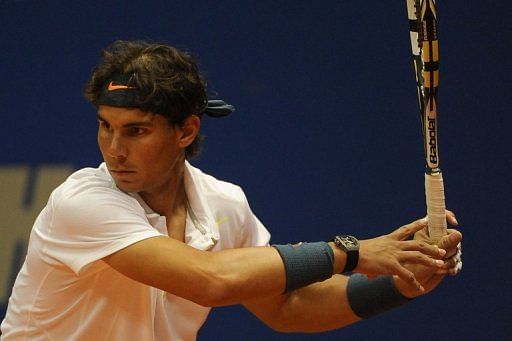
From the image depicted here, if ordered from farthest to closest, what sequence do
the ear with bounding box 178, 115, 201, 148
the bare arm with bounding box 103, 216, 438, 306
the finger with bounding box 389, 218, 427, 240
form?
the ear with bounding box 178, 115, 201, 148 → the finger with bounding box 389, 218, 427, 240 → the bare arm with bounding box 103, 216, 438, 306

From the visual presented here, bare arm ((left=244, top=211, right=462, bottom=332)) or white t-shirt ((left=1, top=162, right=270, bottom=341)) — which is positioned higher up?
white t-shirt ((left=1, top=162, right=270, bottom=341))

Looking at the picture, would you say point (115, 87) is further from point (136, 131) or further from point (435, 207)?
point (435, 207)

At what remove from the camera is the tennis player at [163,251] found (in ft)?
7.20

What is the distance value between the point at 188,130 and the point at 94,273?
1.55 ft

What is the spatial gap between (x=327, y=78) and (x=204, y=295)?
1753 mm

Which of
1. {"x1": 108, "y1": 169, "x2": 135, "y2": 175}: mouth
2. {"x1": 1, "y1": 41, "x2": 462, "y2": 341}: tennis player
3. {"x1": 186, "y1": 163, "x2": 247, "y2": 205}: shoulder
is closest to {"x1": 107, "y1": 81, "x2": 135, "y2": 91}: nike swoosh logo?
{"x1": 1, "y1": 41, "x2": 462, "y2": 341}: tennis player

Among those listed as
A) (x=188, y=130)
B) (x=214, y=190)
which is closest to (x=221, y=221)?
(x=214, y=190)

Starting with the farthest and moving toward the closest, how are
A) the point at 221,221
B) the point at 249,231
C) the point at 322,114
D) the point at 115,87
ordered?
the point at 322,114 < the point at 249,231 < the point at 221,221 < the point at 115,87

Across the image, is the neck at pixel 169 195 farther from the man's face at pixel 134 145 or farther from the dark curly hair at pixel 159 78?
the dark curly hair at pixel 159 78

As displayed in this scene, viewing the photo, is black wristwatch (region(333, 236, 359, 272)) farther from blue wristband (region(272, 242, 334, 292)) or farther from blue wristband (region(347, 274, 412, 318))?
blue wristband (region(347, 274, 412, 318))

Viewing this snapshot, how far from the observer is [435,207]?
242cm

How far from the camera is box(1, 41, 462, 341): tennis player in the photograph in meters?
2.19

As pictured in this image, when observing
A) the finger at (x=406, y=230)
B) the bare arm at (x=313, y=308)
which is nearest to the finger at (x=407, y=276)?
the finger at (x=406, y=230)

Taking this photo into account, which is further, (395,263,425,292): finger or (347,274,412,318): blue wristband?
(347,274,412,318): blue wristband
